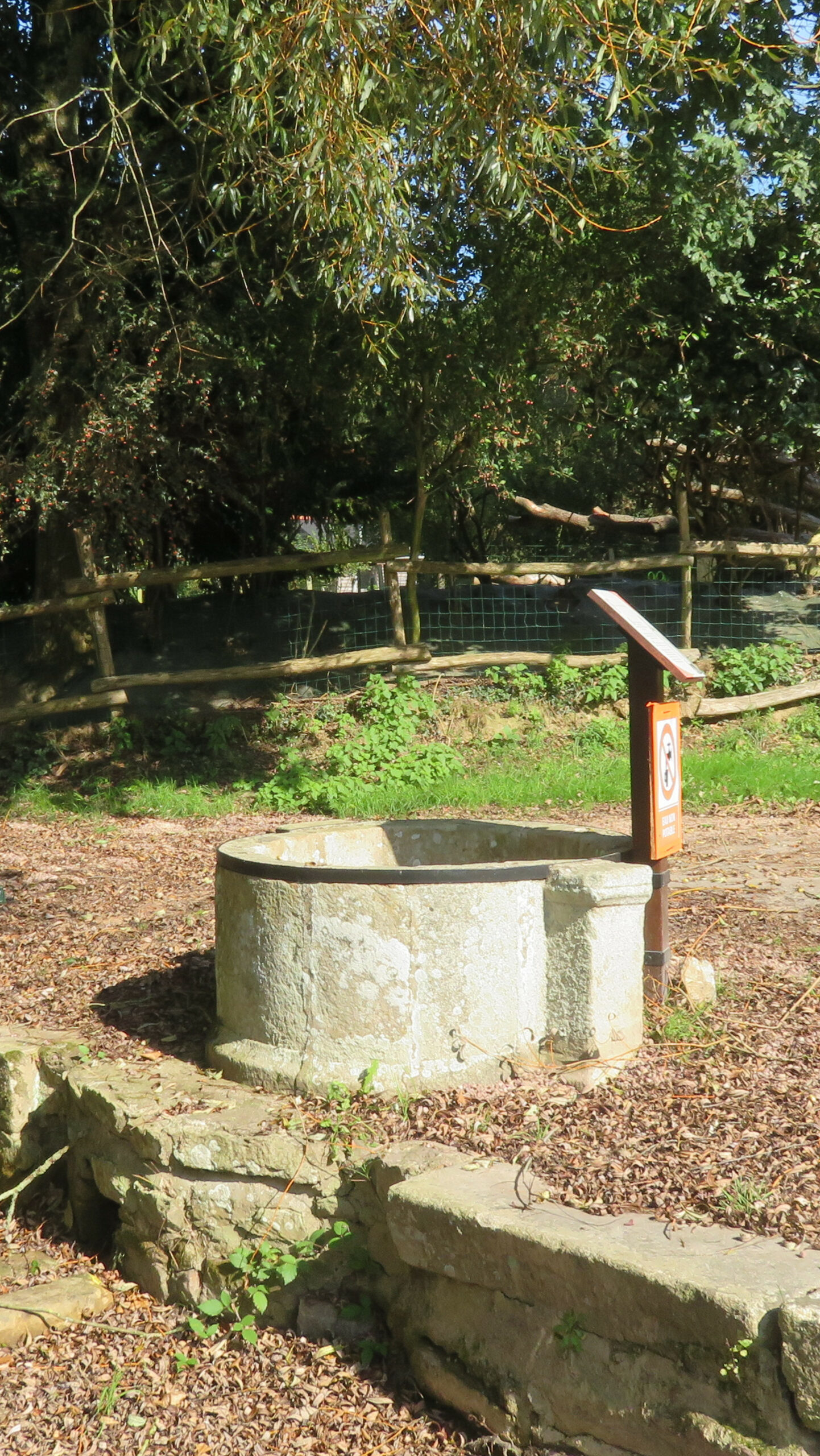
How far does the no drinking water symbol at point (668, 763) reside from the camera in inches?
168

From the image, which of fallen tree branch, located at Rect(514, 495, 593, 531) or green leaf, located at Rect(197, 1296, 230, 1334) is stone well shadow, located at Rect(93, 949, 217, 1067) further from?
fallen tree branch, located at Rect(514, 495, 593, 531)

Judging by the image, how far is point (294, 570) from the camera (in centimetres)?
1018

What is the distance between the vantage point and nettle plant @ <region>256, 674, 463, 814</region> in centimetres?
873

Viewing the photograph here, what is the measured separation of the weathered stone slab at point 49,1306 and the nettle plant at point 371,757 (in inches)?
183

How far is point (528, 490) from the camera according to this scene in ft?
56.1

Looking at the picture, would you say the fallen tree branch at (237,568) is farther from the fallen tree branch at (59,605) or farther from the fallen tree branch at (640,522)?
the fallen tree branch at (640,522)

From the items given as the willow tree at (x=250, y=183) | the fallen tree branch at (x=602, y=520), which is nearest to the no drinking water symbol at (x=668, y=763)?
the willow tree at (x=250, y=183)

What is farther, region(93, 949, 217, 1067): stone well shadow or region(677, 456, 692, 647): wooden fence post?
region(677, 456, 692, 647): wooden fence post

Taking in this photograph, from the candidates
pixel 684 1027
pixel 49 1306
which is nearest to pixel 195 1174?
pixel 49 1306

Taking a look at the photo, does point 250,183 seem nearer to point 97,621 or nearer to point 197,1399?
point 97,621

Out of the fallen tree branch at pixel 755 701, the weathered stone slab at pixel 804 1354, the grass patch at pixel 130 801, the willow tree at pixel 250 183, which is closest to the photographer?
the weathered stone slab at pixel 804 1354

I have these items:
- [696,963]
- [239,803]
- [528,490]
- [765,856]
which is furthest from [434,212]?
[528,490]

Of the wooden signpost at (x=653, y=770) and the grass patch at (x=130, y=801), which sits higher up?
the wooden signpost at (x=653, y=770)

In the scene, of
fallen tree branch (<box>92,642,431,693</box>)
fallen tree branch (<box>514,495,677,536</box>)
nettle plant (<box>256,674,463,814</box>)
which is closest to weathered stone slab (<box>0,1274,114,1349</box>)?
nettle plant (<box>256,674,463,814</box>)
